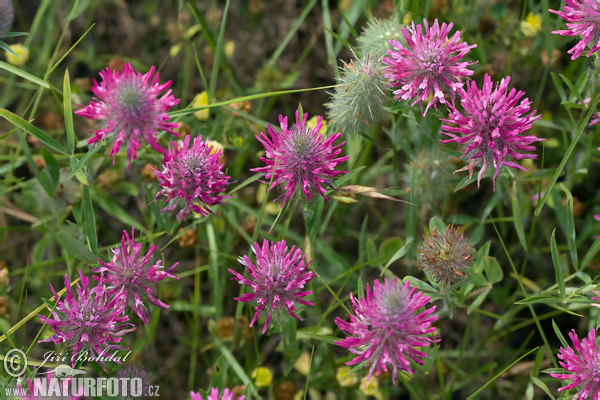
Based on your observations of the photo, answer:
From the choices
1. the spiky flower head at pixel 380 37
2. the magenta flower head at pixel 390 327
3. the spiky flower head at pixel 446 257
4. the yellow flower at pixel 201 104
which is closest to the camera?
the magenta flower head at pixel 390 327

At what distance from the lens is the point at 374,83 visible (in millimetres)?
2121

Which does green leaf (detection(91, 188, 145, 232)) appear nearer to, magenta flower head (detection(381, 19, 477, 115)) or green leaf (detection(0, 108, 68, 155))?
green leaf (detection(0, 108, 68, 155))

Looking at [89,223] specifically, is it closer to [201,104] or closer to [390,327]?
[201,104]

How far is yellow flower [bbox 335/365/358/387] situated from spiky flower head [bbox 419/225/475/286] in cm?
86

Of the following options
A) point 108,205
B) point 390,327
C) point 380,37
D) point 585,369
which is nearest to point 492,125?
point 380,37

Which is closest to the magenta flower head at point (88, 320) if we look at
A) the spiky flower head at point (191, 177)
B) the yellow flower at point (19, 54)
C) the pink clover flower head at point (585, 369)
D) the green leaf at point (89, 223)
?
the green leaf at point (89, 223)

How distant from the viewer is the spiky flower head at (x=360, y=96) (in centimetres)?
213

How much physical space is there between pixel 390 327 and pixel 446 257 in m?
0.41

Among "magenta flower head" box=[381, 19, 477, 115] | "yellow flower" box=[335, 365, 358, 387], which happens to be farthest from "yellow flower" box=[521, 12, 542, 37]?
"yellow flower" box=[335, 365, 358, 387]

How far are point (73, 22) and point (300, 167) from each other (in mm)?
2665

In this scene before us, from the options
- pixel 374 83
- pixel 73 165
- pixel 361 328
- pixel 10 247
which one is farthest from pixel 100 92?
pixel 10 247

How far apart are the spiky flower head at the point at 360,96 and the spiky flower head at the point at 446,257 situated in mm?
527

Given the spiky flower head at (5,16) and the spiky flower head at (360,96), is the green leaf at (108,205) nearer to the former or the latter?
the spiky flower head at (5,16)

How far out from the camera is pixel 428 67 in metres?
2.03
